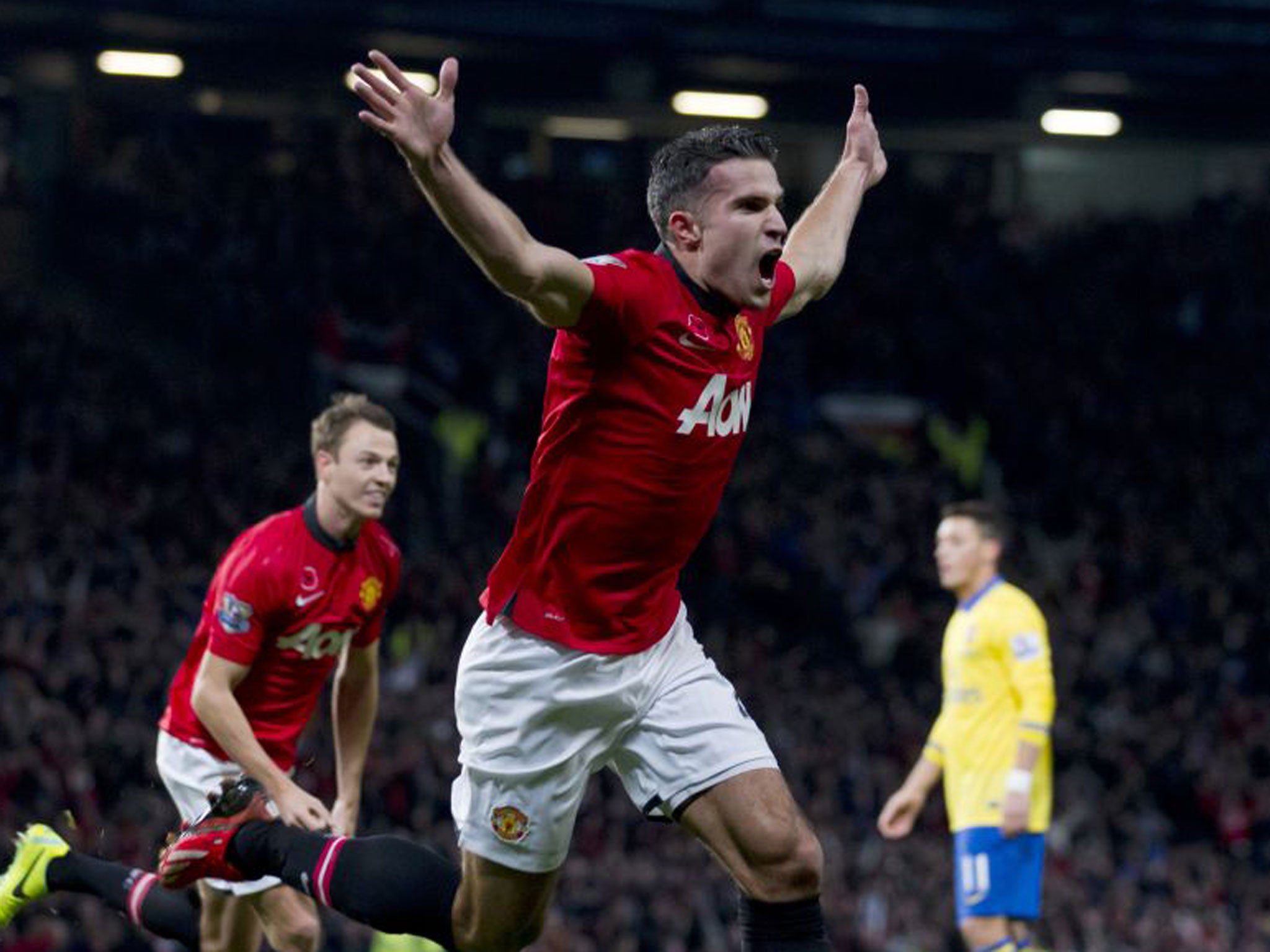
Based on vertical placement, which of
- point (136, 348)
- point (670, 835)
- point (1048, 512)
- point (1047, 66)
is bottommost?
point (670, 835)

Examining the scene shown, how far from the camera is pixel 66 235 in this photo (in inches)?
848

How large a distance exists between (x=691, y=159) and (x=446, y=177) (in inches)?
37.2

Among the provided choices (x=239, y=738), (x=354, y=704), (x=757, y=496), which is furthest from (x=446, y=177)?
(x=757, y=496)

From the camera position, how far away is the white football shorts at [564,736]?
5.39 metres

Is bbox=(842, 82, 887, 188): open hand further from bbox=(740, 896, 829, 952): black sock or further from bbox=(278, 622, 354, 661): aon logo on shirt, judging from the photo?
bbox=(278, 622, 354, 661): aon logo on shirt

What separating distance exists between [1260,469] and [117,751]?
45.2 feet

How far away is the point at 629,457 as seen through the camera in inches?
206

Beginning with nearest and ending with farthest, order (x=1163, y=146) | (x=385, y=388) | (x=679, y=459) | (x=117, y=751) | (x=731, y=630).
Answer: (x=679, y=459), (x=117, y=751), (x=731, y=630), (x=385, y=388), (x=1163, y=146)

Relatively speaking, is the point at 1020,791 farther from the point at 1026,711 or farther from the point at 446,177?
the point at 446,177

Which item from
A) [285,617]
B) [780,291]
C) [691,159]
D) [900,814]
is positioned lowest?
[900,814]

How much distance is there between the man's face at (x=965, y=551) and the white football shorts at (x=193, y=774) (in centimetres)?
346

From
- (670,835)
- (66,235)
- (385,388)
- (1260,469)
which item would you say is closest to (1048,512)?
(1260,469)

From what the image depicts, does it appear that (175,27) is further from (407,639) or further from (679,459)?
(679,459)

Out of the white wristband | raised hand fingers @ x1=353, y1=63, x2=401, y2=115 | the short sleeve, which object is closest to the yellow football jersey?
the short sleeve
